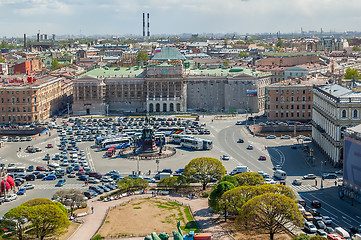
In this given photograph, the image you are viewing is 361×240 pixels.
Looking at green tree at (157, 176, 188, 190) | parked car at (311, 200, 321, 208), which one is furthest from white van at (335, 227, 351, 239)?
green tree at (157, 176, 188, 190)

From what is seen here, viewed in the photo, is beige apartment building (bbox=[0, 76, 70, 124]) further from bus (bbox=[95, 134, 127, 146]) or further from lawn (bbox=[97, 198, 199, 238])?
lawn (bbox=[97, 198, 199, 238])

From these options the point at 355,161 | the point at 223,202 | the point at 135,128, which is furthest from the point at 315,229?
the point at 135,128

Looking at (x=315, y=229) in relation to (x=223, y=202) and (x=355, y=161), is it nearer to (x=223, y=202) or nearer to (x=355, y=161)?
(x=223, y=202)

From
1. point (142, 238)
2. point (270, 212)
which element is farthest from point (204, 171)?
point (270, 212)

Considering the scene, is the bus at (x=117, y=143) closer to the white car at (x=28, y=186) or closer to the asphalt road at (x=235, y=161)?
the asphalt road at (x=235, y=161)

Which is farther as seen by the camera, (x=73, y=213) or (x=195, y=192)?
(x=195, y=192)

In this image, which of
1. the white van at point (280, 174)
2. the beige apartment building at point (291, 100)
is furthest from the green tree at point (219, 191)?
the beige apartment building at point (291, 100)

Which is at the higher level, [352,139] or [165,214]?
[352,139]
